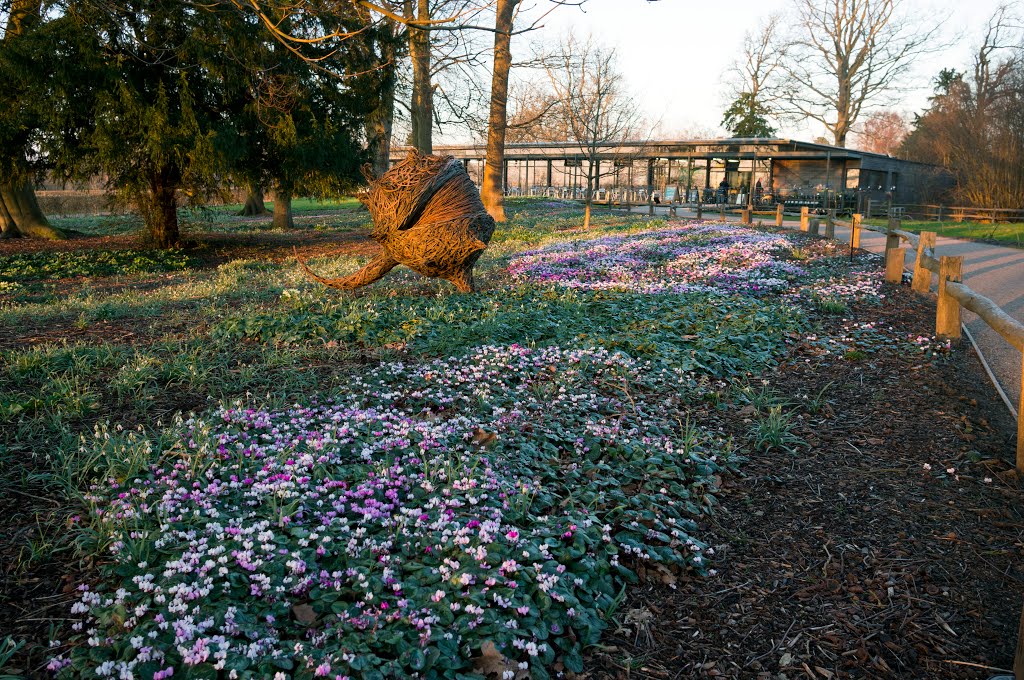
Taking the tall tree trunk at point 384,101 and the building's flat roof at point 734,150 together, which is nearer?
the tall tree trunk at point 384,101

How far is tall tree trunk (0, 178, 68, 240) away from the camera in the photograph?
1748cm

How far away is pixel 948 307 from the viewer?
293 inches

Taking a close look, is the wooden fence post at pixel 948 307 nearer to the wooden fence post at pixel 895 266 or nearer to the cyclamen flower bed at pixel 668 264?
the cyclamen flower bed at pixel 668 264

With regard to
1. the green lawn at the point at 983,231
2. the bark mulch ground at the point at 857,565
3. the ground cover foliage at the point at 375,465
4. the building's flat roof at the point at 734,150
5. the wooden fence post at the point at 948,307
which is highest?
the building's flat roof at the point at 734,150

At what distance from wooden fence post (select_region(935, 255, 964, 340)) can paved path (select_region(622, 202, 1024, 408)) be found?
1.02 feet

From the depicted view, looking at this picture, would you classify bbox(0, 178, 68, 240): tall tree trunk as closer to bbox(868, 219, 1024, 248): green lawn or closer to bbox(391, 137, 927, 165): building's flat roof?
bbox(391, 137, 927, 165): building's flat roof

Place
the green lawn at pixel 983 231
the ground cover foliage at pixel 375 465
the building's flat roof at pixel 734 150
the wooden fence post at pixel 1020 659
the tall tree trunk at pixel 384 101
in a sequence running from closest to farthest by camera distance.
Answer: the wooden fence post at pixel 1020 659 < the ground cover foliage at pixel 375 465 < the tall tree trunk at pixel 384 101 < the green lawn at pixel 983 231 < the building's flat roof at pixel 734 150

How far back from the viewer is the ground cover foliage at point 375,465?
279 cm

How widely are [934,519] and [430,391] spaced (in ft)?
11.8

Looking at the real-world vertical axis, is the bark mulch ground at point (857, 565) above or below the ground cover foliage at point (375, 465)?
below

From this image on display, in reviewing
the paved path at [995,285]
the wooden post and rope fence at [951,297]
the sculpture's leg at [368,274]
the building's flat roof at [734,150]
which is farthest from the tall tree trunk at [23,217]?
the building's flat roof at [734,150]

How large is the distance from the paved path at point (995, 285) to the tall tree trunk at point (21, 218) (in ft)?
65.8

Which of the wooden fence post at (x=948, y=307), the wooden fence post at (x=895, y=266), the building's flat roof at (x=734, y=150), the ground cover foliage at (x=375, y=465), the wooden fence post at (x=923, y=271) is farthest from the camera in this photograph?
the building's flat roof at (x=734, y=150)

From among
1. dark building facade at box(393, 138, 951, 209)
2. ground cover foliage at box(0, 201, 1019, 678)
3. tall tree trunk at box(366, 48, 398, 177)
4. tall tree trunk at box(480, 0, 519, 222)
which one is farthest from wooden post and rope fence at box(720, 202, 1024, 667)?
dark building facade at box(393, 138, 951, 209)
